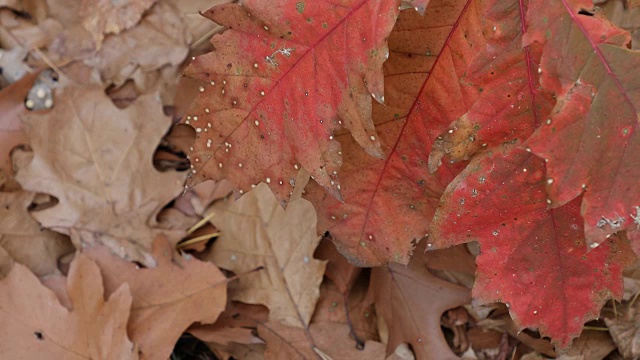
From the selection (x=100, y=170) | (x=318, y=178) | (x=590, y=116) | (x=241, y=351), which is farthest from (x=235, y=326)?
(x=590, y=116)

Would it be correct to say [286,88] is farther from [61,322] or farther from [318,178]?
[61,322]

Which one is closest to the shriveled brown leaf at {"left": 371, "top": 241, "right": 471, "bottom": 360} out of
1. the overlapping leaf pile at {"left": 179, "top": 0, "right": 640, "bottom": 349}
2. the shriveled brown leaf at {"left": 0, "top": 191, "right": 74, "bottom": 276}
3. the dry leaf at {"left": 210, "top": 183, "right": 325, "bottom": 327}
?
the dry leaf at {"left": 210, "top": 183, "right": 325, "bottom": 327}

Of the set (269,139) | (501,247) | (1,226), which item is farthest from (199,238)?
(501,247)

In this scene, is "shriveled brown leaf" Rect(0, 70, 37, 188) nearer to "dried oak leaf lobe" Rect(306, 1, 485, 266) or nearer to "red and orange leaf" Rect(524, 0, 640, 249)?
"dried oak leaf lobe" Rect(306, 1, 485, 266)

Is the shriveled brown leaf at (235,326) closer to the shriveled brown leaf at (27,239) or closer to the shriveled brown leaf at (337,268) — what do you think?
the shriveled brown leaf at (337,268)

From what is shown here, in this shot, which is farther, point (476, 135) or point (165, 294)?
point (165, 294)
